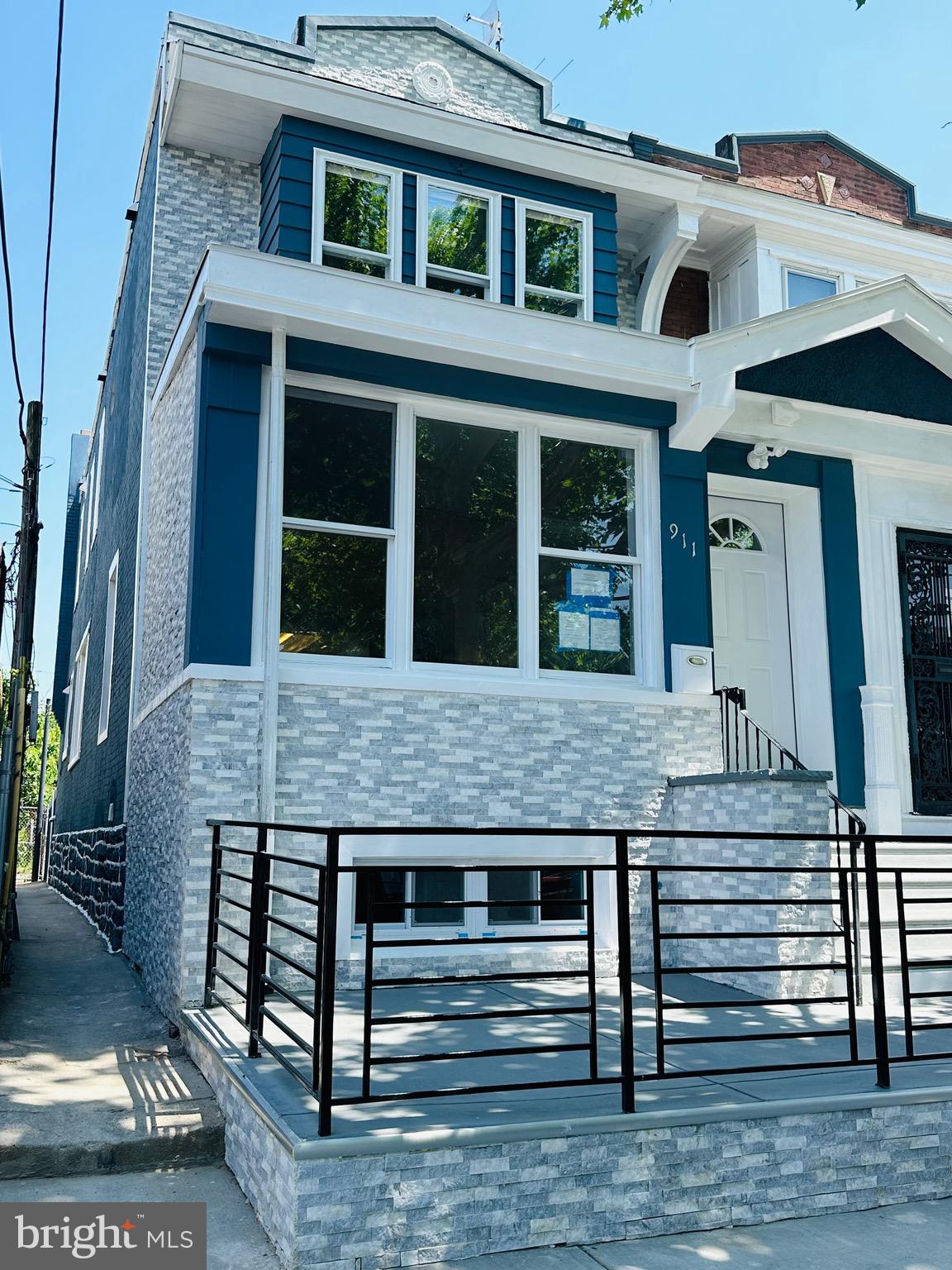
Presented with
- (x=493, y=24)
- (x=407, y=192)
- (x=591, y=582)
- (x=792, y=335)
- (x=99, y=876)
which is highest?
(x=493, y=24)

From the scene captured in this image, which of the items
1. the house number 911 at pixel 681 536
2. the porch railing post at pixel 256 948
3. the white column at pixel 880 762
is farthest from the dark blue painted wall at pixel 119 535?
the white column at pixel 880 762

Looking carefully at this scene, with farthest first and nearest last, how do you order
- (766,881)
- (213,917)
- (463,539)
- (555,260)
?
(555,260) < (463,539) < (766,881) < (213,917)

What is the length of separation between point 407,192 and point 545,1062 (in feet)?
22.8

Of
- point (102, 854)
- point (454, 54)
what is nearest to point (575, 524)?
point (454, 54)

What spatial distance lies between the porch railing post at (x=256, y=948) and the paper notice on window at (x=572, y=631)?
3558 mm

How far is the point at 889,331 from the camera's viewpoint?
344 inches

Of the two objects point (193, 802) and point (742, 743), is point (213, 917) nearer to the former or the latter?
point (193, 802)

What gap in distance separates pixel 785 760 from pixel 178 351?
599 cm

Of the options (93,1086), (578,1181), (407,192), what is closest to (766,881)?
(578,1181)

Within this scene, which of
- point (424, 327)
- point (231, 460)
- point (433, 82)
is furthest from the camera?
point (433, 82)

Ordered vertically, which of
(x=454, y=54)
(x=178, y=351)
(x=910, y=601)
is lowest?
(x=910, y=601)

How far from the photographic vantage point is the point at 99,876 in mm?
12258

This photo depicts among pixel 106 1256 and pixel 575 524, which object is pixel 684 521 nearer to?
pixel 575 524

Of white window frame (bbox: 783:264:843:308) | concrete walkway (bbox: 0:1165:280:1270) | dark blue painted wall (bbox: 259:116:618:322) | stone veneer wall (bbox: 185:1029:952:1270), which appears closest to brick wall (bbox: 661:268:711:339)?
white window frame (bbox: 783:264:843:308)
